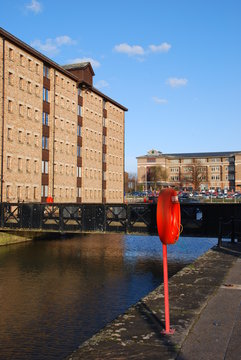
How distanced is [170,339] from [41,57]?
45.1 m

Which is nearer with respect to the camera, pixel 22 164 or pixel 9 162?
pixel 9 162

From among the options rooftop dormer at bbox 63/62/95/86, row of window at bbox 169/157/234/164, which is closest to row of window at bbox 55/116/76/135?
rooftop dormer at bbox 63/62/95/86

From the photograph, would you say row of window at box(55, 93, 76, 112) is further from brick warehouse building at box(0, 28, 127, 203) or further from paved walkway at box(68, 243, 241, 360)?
paved walkway at box(68, 243, 241, 360)

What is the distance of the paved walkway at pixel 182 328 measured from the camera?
17.7 feet

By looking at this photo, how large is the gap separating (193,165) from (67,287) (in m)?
132

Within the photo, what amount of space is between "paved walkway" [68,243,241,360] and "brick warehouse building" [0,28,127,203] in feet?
111

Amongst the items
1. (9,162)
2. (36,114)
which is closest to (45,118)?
(36,114)

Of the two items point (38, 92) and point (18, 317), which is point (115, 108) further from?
point (18, 317)

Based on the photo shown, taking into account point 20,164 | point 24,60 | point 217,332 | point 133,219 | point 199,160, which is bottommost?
point 217,332

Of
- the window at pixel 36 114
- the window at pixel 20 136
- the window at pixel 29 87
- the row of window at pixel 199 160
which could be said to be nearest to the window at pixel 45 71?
the window at pixel 29 87

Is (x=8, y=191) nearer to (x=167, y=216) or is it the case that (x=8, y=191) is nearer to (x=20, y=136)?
(x=20, y=136)

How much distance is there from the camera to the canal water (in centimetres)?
1188

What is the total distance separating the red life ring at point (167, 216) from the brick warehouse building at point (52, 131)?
35.6 metres

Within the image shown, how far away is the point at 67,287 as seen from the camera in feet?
63.2
